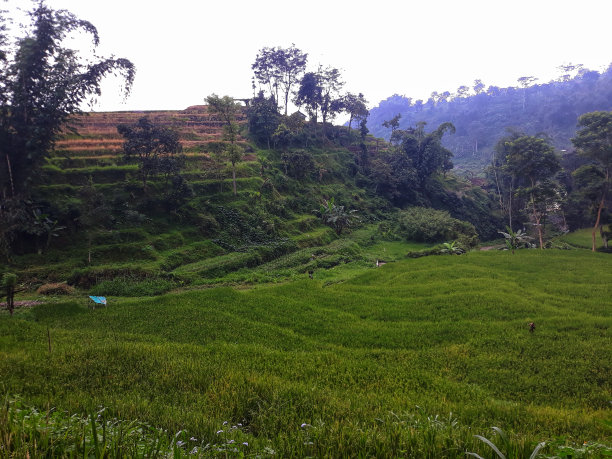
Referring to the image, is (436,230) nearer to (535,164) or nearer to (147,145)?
(535,164)

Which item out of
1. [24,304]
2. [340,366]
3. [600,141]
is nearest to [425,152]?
[600,141]

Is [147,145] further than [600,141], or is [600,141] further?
[147,145]

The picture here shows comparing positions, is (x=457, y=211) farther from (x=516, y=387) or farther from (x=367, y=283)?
(x=516, y=387)

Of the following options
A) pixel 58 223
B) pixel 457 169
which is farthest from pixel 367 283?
pixel 457 169

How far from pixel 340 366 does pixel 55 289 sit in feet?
54.2

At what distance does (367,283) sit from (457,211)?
115 feet

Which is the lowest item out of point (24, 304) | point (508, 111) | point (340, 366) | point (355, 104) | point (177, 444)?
point (24, 304)

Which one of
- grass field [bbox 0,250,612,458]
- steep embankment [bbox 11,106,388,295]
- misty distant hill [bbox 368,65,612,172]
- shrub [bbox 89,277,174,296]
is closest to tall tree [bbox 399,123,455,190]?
steep embankment [bbox 11,106,388,295]

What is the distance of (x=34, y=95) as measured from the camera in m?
20.3

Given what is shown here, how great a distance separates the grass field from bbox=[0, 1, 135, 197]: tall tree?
13.4m

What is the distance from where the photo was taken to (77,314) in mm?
12461

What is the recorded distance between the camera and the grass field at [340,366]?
3775 mm

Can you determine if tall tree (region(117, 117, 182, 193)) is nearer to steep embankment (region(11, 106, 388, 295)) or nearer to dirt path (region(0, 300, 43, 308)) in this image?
steep embankment (region(11, 106, 388, 295))

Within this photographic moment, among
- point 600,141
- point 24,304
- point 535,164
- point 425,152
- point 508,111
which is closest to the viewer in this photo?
point 24,304
